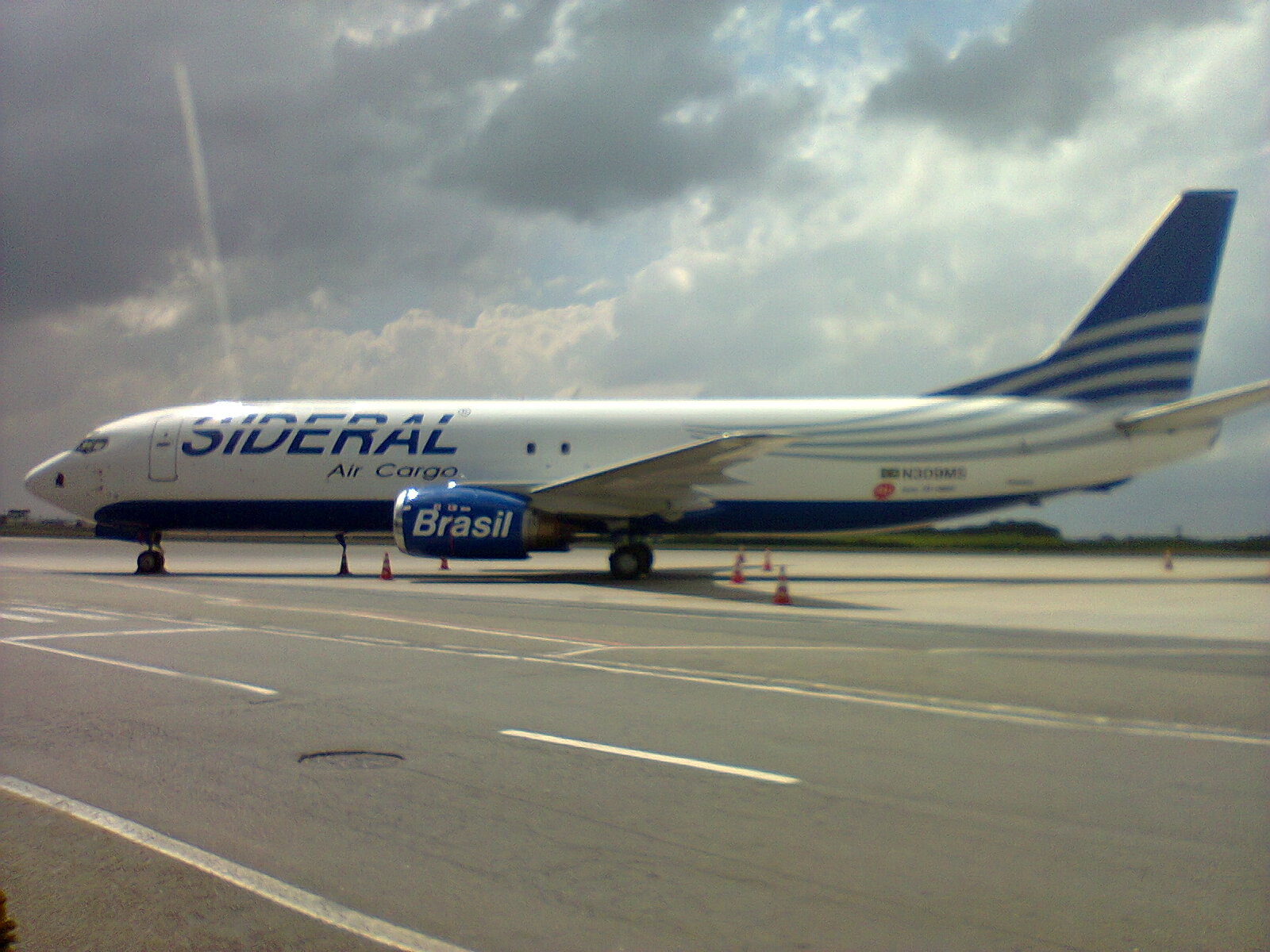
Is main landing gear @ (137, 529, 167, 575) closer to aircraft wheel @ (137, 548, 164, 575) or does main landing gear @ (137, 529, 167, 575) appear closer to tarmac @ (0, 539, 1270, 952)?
aircraft wheel @ (137, 548, 164, 575)

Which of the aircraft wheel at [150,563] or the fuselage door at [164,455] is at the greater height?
the fuselage door at [164,455]

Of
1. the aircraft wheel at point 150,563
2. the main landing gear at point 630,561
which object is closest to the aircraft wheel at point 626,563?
the main landing gear at point 630,561

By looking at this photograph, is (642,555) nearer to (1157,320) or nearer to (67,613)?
(67,613)

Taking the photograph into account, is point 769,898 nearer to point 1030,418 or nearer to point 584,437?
point 584,437

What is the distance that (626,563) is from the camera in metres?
18.2

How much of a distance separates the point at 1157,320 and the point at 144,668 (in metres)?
22.0

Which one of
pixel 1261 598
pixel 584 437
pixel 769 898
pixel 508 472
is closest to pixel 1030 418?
pixel 1261 598

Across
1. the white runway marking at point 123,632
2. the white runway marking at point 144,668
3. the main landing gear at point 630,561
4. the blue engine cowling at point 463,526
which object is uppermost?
the blue engine cowling at point 463,526

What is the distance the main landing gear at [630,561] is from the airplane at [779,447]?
1015 mm

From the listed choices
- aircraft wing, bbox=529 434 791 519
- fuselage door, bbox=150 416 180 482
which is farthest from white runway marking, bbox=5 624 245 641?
fuselage door, bbox=150 416 180 482

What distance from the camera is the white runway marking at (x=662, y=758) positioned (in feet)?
15.1

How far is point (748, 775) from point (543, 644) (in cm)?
496

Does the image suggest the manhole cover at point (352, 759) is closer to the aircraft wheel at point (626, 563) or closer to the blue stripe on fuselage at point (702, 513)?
the aircraft wheel at point (626, 563)

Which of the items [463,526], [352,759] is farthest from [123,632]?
[463,526]
